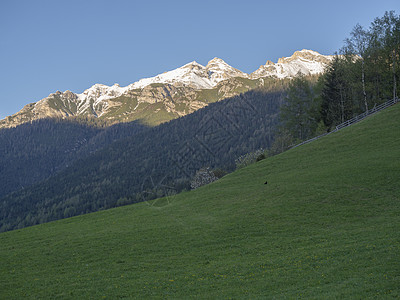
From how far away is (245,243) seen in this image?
27.2 m

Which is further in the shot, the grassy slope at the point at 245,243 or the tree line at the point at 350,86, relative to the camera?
the tree line at the point at 350,86

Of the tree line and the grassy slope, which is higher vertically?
the tree line

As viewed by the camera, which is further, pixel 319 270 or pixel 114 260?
pixel 114 260

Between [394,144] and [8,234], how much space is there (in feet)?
166

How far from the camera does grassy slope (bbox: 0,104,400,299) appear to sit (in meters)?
19.0

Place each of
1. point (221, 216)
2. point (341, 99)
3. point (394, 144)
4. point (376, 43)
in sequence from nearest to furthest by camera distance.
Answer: point (221, 216) < point (394, 144) < point (376, 43) < point (341, 99)

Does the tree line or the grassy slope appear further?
the tree line

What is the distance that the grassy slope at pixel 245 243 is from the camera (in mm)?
18953

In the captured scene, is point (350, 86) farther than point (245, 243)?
Yes

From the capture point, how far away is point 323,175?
132ft

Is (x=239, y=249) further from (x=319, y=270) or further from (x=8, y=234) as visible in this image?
(x=8, y=234)

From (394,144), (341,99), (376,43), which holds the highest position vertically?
(376,43)

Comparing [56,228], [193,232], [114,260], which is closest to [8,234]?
[56,228]

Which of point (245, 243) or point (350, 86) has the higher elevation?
point (350, 86)
